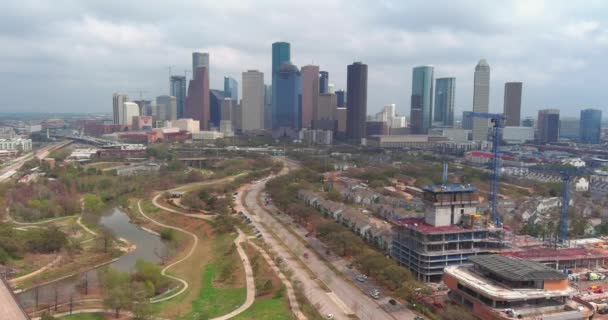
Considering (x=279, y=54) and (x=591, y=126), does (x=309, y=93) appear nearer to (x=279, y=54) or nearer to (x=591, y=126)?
(x=279, y=54)

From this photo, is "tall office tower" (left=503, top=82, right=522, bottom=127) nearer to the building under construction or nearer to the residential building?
the building under construction

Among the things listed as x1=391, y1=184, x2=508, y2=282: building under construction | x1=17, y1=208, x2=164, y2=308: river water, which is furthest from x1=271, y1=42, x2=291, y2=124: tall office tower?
x1=391, y1=184, x2=508, y2=282: building under construction

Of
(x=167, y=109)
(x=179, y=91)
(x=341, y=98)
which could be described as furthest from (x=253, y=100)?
(x=167, y=109)

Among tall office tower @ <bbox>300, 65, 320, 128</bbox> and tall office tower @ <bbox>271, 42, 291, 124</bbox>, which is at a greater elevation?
tall office tower @ <bbox>271, 42, 291, 124</bbox>

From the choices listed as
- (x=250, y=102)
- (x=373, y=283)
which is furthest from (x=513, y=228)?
(x=250, y=102)

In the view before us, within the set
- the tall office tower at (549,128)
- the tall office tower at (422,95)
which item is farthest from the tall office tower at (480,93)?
the tall office tower at (422,95)

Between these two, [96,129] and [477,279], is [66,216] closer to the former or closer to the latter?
[477,279]
